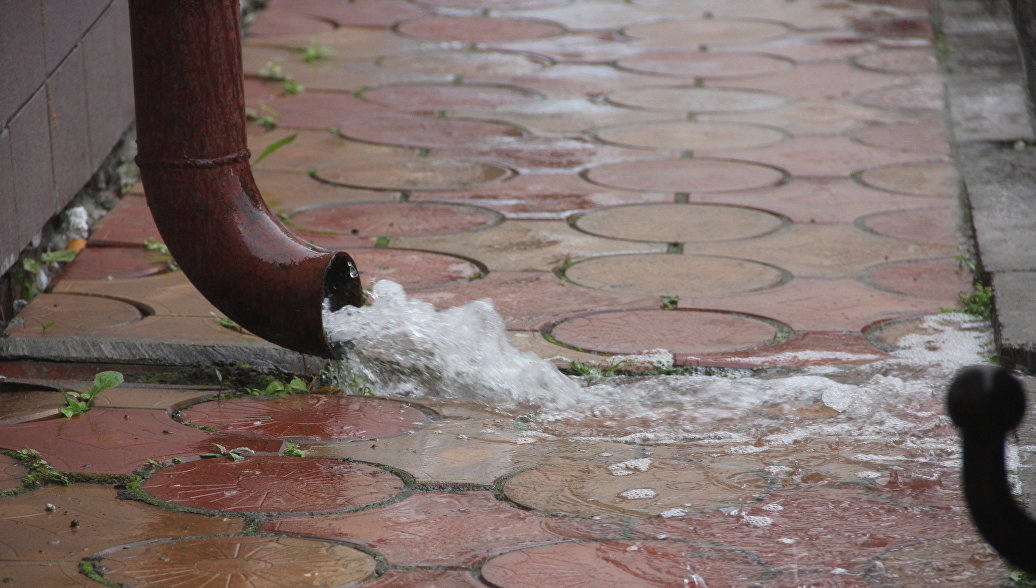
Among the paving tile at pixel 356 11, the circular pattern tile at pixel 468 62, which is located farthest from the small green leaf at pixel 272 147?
the paving tile at pixel 356 11

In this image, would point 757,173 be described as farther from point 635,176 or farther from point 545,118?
point 545,118

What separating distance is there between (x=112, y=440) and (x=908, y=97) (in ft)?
11.6

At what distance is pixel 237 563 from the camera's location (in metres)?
1.74

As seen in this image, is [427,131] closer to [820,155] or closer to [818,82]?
[820,155]

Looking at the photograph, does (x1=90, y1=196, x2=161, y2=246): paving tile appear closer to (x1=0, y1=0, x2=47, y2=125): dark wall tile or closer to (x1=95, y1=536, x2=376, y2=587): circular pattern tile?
(x1=0, y1=0, x2=47, y2=125): dark wall tile

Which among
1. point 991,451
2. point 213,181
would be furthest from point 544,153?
point 991,451

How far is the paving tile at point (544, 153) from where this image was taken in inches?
162

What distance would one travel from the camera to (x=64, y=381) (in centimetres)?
248

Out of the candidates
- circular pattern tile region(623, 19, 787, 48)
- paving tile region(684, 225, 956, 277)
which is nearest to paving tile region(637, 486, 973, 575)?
paving tile region(684, 225, 956, 277)

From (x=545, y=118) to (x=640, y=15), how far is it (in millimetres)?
2198

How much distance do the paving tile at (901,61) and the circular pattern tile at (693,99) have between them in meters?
0.63

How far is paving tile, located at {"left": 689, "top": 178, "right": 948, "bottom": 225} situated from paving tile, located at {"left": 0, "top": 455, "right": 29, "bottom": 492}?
2.14 meters

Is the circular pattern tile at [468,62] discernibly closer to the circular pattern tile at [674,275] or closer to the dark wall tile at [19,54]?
the circular pattern tile at [674,275]

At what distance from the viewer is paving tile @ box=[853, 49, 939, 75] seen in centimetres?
534
